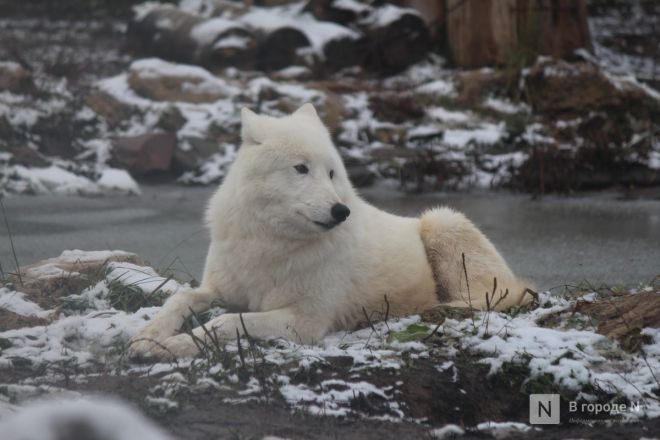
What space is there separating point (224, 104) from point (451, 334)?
28.8ft

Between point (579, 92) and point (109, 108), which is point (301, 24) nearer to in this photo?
point (109, 108)

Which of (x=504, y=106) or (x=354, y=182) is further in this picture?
(x=504, y=106)

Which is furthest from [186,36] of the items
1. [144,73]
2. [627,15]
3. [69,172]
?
[627,15]

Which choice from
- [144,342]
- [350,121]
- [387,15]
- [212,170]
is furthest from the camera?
[387,15]

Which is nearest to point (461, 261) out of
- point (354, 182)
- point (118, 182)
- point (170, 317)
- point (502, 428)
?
point (170, 317)

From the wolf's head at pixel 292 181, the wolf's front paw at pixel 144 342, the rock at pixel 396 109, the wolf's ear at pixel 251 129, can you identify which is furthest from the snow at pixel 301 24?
the wolf's front paw at pixel 144 342

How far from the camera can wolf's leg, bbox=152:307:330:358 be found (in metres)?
4.31

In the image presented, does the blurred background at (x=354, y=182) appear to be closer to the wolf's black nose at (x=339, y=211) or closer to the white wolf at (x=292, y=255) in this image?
the white wolf at (x=292, y=255)

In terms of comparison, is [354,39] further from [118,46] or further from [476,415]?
[476,415]

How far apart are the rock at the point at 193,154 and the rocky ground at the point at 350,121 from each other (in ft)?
0.04

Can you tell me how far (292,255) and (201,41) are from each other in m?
10.7

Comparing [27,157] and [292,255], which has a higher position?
[292,255]

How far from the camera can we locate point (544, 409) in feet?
12.6

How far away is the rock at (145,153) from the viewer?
36.5 ft
